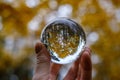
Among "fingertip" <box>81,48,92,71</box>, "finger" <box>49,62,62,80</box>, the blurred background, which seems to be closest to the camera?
"fingertip" <box>81,48,92,71</box>

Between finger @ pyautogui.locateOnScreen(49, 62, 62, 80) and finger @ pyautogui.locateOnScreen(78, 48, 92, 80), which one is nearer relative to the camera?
finger @ pyautogui.locateOnScreen(78, 48, 92, 80)

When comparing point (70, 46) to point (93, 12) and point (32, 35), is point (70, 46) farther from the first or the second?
point (32, 35)

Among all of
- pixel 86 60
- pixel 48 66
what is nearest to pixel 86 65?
pixel 86 60

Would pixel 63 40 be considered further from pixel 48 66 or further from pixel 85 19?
pixel 85 19

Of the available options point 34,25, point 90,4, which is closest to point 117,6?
point 90,4

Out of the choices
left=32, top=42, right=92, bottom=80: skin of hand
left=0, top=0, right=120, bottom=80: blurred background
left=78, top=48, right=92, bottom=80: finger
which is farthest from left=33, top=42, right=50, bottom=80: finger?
left=0, top=0, right=120, bottom=80: blurred background

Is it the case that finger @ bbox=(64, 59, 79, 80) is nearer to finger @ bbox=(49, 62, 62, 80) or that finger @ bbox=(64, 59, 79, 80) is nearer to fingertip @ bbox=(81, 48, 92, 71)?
finger @ bbox=(49, 62, 62, 80)

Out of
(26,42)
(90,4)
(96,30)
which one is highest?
(90,4)
